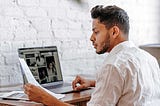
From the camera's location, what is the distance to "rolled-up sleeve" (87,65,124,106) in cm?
129

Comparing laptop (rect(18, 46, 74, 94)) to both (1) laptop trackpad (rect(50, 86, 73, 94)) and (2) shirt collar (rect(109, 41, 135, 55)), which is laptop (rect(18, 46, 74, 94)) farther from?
(2) shirt collar (rect(109, 41, 135, 55))

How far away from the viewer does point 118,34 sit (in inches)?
58.7

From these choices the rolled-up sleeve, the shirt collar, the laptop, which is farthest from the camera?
the laptop

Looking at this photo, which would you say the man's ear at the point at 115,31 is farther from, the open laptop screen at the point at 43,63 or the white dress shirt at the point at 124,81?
the open laptop screen at the point at 43,63

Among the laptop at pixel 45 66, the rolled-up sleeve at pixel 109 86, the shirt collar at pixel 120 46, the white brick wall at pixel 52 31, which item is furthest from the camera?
the white brick wall at pixel 52 31

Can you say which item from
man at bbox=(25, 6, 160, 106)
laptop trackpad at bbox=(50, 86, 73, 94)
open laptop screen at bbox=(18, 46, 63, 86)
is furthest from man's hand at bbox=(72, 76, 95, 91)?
man at bbox=(25, 6, 160, 106)

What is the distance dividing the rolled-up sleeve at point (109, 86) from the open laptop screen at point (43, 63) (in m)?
0.66

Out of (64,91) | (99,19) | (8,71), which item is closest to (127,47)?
(99,19)

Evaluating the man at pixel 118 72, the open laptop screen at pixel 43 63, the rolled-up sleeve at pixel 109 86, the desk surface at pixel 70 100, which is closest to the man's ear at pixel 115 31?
the man at pixel 118 72

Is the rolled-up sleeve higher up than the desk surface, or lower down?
higher up

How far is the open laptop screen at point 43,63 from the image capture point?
74.6 inches

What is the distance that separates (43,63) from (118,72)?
750 mm

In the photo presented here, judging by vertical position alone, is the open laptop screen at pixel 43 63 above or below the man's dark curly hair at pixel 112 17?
below

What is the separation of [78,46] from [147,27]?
0.84 meters
